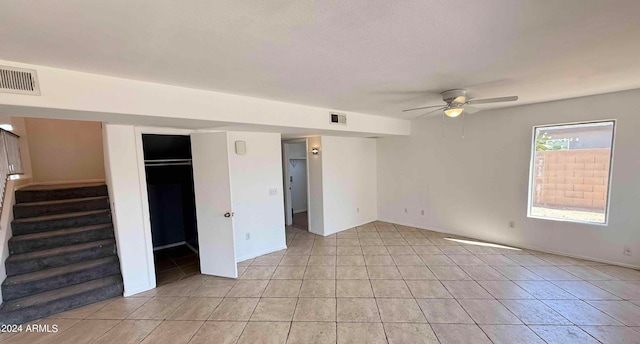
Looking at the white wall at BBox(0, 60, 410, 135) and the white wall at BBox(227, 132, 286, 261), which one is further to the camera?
the white wall at BBox(227, 132, 286, 261)

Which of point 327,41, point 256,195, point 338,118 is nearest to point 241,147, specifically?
point 256,195

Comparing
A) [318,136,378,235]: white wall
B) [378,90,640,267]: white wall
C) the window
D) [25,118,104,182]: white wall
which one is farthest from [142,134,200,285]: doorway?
the window

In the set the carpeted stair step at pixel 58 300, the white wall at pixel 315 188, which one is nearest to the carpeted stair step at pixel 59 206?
→ the carpeted stair step at pixel 58 300

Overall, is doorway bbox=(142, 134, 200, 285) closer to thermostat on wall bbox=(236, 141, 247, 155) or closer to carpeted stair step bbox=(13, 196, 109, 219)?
carpeted stair step bbox=(13, 196, 109, 219)

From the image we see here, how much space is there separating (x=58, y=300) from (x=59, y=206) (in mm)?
1594

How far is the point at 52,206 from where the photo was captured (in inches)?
145

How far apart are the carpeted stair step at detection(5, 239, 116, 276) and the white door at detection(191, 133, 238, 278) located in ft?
4.11

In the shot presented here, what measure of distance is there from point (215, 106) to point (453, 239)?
16.1 ft

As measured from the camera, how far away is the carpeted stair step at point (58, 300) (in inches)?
104

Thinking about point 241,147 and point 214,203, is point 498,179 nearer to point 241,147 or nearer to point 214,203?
point 241,147

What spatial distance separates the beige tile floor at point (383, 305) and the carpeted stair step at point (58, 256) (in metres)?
0.75

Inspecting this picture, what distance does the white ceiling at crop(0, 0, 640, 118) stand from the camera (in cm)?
132

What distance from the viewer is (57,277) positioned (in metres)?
3.02

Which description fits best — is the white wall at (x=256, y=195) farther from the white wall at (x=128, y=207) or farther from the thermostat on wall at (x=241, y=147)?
the white wall at (x=128, y=207)
